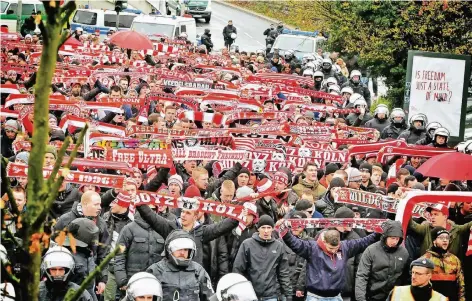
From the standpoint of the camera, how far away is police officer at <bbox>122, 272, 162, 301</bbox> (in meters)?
8.33

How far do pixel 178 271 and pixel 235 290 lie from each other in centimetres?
84

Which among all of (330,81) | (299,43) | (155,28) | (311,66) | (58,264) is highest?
(155,28)

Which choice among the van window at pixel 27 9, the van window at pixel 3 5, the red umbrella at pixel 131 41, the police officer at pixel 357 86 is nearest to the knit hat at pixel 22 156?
the red umbrella at pixel 131 41

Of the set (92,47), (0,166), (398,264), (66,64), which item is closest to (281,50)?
(92,47)

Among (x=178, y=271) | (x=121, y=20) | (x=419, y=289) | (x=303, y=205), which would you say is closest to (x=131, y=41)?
(x=303, y=205)

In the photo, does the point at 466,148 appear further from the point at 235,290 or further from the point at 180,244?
the point at 235,290

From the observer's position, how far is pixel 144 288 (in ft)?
27.3

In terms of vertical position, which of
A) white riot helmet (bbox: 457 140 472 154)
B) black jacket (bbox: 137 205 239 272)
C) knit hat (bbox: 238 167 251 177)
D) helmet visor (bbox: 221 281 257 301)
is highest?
white riot helmet (bbox: 457 140 472 154)

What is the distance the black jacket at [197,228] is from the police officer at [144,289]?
1.87 metres

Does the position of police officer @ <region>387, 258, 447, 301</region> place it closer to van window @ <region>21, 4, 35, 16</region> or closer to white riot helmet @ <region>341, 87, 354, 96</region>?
white riot helmet @ <region>341, 87, 354, 96</region>

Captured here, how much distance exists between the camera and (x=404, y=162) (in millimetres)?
15844

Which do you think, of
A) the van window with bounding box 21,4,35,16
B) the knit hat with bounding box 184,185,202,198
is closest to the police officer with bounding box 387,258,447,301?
the knit hat with bounding box 184,185,202,198

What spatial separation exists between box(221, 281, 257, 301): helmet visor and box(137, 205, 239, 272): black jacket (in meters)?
1.85

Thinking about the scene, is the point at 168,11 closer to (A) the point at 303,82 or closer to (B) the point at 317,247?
(A) the point at 303,82
